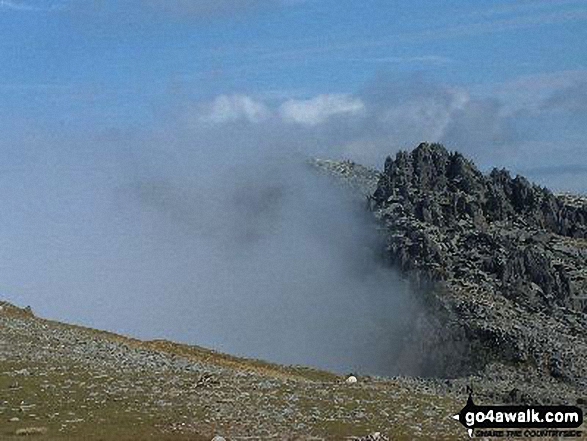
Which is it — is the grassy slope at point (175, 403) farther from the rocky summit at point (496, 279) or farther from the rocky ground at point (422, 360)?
the rocky summit at point (496, 279)

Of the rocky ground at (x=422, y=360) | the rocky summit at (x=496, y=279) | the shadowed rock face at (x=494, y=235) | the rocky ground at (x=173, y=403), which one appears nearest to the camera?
the rocky ground at (x=173, y=403)

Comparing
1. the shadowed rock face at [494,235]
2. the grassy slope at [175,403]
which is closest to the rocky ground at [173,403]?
the grassy slope at [175,403]

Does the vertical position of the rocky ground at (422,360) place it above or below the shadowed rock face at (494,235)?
below

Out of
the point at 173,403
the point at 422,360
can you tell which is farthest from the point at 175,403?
the point at 422,360

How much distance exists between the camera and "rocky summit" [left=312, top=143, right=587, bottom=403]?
4961 inches

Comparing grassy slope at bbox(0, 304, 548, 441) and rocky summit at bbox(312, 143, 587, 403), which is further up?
rocky summit at bbox(312, 143, 587, 403)

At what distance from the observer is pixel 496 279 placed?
162 meters

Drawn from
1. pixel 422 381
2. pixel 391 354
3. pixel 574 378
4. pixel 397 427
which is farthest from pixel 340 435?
pixel 391 354

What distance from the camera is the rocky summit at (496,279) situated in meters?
126

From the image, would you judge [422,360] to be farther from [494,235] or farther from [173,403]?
[173,403]

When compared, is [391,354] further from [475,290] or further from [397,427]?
[397,427]

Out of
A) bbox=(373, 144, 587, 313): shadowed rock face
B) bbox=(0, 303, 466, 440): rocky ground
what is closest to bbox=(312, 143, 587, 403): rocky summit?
bbox=(373, 144, 587, 313): shadowed rock face

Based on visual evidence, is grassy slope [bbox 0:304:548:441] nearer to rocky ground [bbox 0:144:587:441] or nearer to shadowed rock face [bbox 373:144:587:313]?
rocky ground [bbox 0:144:587:441]

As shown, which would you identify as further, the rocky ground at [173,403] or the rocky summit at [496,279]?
the rocky summit at [496,279]
